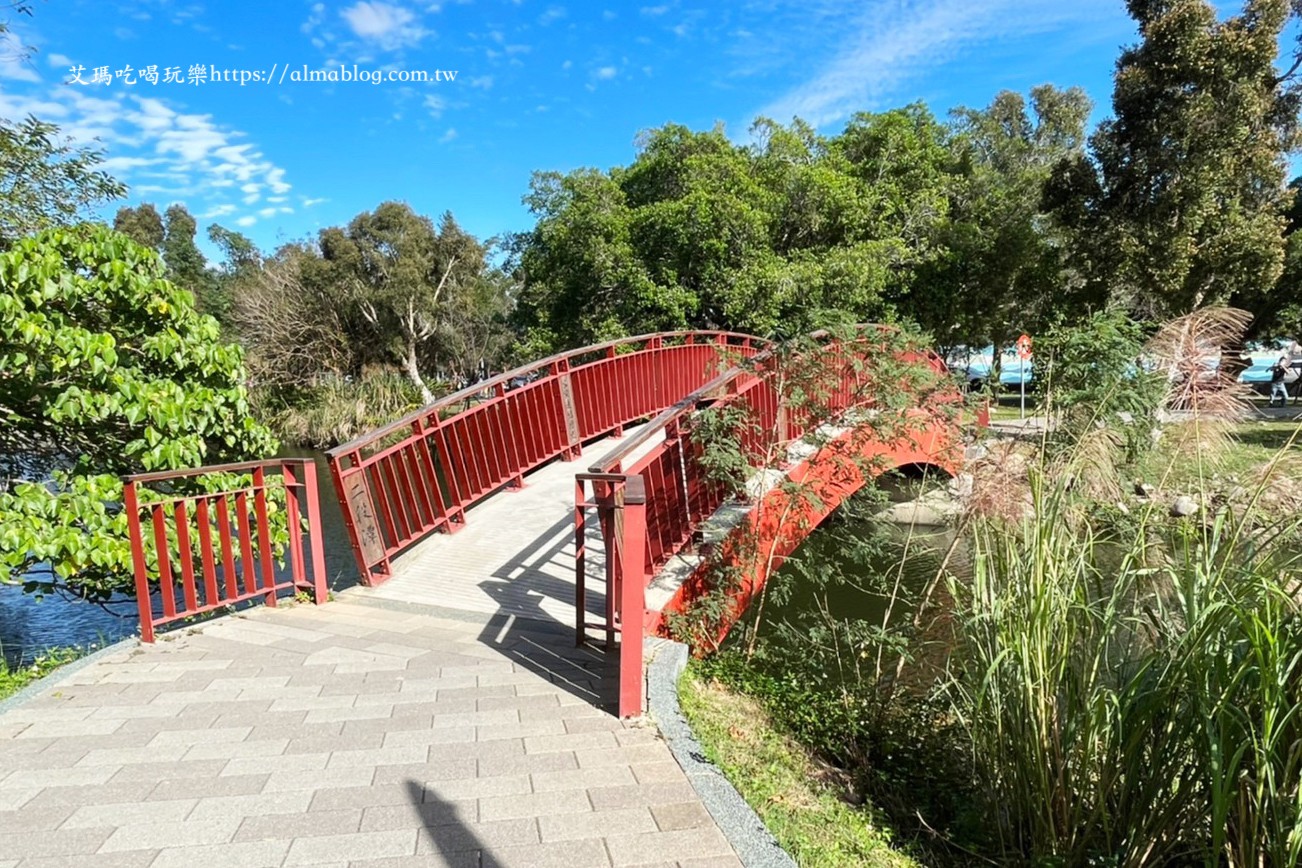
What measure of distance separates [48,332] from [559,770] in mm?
3831

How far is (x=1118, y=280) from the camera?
13.7 meters

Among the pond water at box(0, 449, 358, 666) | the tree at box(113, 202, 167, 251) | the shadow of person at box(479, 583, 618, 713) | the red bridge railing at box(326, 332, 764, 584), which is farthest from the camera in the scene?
the tree at box(113, 202, 167, 251)

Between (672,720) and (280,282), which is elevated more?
(280,282)

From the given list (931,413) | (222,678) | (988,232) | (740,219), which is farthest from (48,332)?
(988,232)

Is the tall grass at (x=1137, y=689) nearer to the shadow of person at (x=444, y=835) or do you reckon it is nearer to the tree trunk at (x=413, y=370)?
the shadow of person at (x=444, y=835)

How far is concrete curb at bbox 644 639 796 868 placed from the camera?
6.77 ft

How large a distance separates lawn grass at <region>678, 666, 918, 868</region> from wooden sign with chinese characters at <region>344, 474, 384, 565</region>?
2.40 meters

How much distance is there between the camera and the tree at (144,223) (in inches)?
1320

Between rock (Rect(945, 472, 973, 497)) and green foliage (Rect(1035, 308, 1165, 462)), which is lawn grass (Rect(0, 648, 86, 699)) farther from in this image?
green foliage (Rect(1035, 308, 1165, 462))

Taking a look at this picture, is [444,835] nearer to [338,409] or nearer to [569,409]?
[569,409]

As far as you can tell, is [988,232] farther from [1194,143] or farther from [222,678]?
[222,678]

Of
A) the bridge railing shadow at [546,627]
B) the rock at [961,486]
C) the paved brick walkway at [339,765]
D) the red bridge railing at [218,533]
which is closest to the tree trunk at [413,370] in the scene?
the red bridge railing at [218,533]

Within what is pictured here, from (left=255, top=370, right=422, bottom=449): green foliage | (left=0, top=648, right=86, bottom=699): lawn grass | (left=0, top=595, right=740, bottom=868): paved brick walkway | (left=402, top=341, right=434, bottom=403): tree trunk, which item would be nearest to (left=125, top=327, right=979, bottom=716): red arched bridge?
(left=0, top=648, right=86, bottom=699): lawn grass

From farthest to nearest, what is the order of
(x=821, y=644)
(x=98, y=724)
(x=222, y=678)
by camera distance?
1. (x=821, y=644)
2. (x=222, y=678)
3. (x=98, y=724)
